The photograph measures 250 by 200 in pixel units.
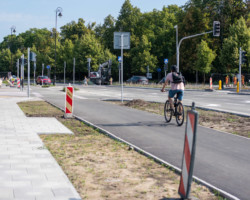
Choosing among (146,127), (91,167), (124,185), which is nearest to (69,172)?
(91,167)

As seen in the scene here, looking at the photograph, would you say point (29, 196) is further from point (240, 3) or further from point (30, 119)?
point (240, 3)

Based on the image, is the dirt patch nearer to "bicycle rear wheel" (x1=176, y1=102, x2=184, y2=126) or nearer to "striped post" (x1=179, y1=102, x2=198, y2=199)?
"bicycle rear wheel" (x1=176, y1=102, x2=184, y2=126)

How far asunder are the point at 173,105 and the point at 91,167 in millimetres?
6096

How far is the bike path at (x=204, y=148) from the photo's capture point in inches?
205

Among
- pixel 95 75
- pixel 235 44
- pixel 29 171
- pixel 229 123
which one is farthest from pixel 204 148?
pixel 95 75

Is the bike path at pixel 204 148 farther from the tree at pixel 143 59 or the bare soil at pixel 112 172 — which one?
the tree at pixel 143 59

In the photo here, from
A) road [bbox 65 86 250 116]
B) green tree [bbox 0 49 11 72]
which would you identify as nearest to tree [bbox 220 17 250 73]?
road [bbox 65 86 250 116]

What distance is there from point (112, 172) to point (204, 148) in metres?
2.74

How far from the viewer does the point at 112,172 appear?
545 cm

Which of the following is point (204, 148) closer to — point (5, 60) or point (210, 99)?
point (210, 99)

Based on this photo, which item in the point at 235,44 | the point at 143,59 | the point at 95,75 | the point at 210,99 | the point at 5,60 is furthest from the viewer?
the point at 5,60

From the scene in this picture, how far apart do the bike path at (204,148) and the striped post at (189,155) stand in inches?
30.6

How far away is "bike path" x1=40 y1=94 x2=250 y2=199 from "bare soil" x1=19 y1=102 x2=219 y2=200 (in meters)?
0.48

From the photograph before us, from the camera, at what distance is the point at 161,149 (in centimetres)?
731
